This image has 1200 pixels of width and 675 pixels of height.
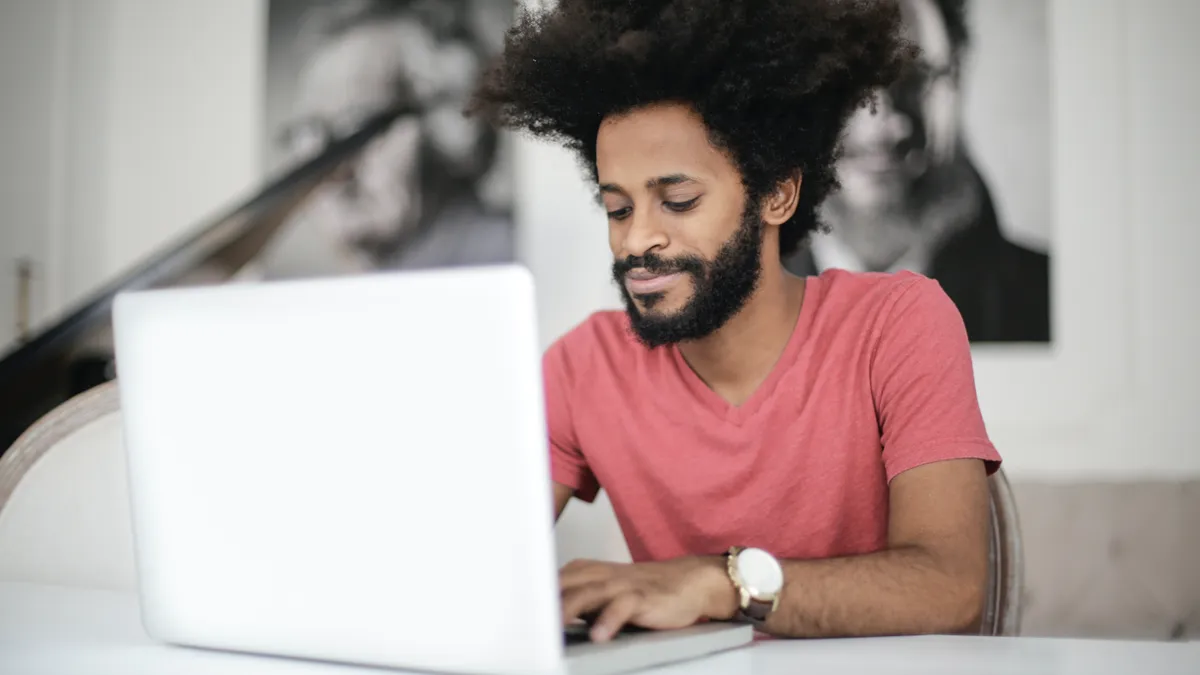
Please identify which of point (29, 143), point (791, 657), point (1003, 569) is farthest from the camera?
point (29, 143)

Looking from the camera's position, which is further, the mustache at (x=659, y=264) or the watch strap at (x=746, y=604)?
the mustache at (x=659, y=264)

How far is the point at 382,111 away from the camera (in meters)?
3.13

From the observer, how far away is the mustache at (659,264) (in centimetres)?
134

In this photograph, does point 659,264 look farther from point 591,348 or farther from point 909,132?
point 909,132

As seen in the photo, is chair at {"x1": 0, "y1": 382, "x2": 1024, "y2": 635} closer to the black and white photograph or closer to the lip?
the lip

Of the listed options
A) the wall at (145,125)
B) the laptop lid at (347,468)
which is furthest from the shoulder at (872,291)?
the wall at (145,125)

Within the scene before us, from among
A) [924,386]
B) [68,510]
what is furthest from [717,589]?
[68,510]

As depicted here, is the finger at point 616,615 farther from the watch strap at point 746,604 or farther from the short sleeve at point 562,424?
the short sleeve at point 562,424

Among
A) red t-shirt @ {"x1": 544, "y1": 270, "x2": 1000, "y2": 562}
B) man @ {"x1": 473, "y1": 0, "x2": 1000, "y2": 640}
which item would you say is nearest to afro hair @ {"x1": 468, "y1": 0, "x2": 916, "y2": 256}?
man @ {"x1": 473, "y1": 0, "x2": 1000, "y2": 640}

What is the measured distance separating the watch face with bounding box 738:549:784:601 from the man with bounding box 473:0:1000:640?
12.2 inches

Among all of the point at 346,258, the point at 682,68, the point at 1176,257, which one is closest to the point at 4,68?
the point at 346,258

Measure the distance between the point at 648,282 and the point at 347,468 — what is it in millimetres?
717

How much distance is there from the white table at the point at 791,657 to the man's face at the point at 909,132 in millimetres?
2002

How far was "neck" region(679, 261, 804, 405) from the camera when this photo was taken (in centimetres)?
142
